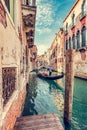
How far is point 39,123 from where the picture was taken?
3.75m

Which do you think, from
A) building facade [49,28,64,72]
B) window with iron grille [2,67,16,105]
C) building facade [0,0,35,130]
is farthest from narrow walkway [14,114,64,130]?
building facade [49,28,64,72]

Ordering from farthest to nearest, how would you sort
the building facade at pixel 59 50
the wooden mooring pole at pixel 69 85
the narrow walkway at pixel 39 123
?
the building facade at pixel 59 50 → the wooden mooring pole at pixel 69 85 → the narrow walkway at pixel 39 123

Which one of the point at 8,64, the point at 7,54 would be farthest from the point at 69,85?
the point at 7,54

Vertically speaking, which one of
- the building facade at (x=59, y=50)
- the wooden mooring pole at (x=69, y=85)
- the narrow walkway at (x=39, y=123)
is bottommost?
the narrow walkway at (x=39, y=123)

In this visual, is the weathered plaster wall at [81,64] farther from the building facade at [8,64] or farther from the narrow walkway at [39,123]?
the narrow walkway at [39,123]

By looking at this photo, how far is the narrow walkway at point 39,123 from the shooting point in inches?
136

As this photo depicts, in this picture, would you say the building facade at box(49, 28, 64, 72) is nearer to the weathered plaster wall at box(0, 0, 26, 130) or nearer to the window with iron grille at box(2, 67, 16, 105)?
the weathered plaster wall at box(0, 0, 26, 130)

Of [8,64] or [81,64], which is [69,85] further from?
[81,64]

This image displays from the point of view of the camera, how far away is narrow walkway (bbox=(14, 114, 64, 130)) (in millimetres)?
3466

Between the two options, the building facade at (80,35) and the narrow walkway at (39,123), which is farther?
the building facade at (80,35)

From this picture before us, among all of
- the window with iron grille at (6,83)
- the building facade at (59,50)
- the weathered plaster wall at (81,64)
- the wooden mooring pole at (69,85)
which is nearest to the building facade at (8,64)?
the window with iron grille at (6,83)

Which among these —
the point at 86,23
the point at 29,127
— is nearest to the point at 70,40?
the point at 86,23

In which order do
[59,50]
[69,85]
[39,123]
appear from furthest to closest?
[59,50] < [69,85] < [39,123]

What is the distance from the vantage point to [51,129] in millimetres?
3361
